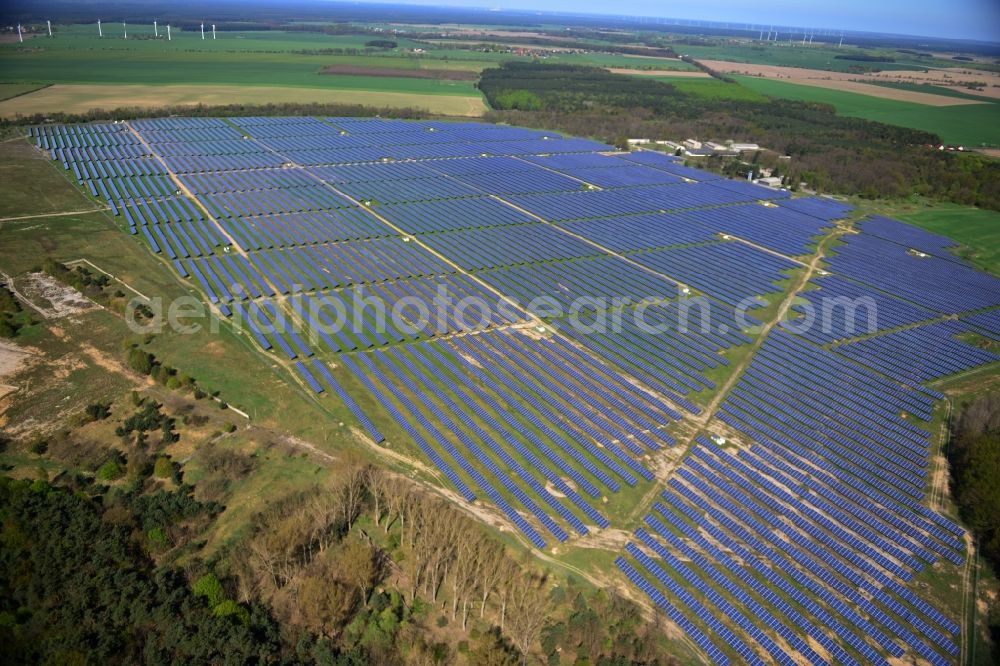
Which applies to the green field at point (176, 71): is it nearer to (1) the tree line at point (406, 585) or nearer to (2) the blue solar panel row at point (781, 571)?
(2) the blue solar panel row at point (781, 571)

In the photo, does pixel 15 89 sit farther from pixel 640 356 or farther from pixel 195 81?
pixel 640 356

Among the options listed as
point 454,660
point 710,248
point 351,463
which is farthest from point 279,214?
point 454,660

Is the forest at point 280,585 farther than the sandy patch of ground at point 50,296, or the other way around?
the sandy patch of ground at point 50,296

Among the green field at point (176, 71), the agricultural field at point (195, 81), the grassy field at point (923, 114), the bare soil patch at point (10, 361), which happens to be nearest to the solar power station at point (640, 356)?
the bare soil patch at point (10, 361)

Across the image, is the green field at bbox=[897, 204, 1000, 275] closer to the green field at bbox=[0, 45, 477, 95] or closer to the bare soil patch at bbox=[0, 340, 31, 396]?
the bare soil patch at bbox=[0, 340, 31, 396]

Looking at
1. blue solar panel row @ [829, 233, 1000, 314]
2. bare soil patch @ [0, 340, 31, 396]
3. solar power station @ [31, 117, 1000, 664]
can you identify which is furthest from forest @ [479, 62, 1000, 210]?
bare soil patch @ [0, 340, 31, 396]

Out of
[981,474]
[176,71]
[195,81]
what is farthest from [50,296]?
[176,71]
